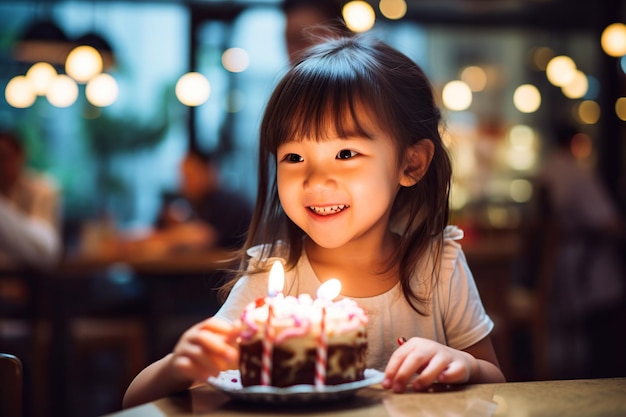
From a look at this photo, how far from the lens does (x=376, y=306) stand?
4.74 ft

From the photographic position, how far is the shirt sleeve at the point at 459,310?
1.42 meters

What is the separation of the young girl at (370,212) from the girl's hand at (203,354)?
7 centimetres

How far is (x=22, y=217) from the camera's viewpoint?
16.4 ft

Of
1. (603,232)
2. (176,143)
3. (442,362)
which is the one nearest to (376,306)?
(442,362)

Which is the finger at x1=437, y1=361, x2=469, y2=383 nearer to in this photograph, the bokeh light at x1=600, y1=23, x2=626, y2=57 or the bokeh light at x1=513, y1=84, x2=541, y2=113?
the bokeh light at x1=600, y1=23, x2=626, y2=57

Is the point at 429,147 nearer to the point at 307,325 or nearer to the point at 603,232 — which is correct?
the point at 307,325

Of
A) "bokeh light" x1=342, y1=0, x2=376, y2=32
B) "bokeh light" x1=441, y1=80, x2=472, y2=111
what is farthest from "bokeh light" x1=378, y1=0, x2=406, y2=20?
"bokeh light" x1=342, y1=0, x2=376, y2=32

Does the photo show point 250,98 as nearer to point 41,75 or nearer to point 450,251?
point 41,75

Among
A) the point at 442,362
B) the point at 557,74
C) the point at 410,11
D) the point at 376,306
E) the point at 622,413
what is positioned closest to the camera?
the point at 622,413

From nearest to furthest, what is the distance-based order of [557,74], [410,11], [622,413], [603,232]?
[622,413] → [603,232] → [557,74] → [410,11]

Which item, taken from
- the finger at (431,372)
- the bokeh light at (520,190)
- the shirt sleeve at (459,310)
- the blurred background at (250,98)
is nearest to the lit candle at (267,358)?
the finger at (431,372)

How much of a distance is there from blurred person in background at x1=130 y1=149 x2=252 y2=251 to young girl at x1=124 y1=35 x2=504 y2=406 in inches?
136

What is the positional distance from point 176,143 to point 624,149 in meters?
4.80

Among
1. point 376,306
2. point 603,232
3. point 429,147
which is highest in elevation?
point 429,147
